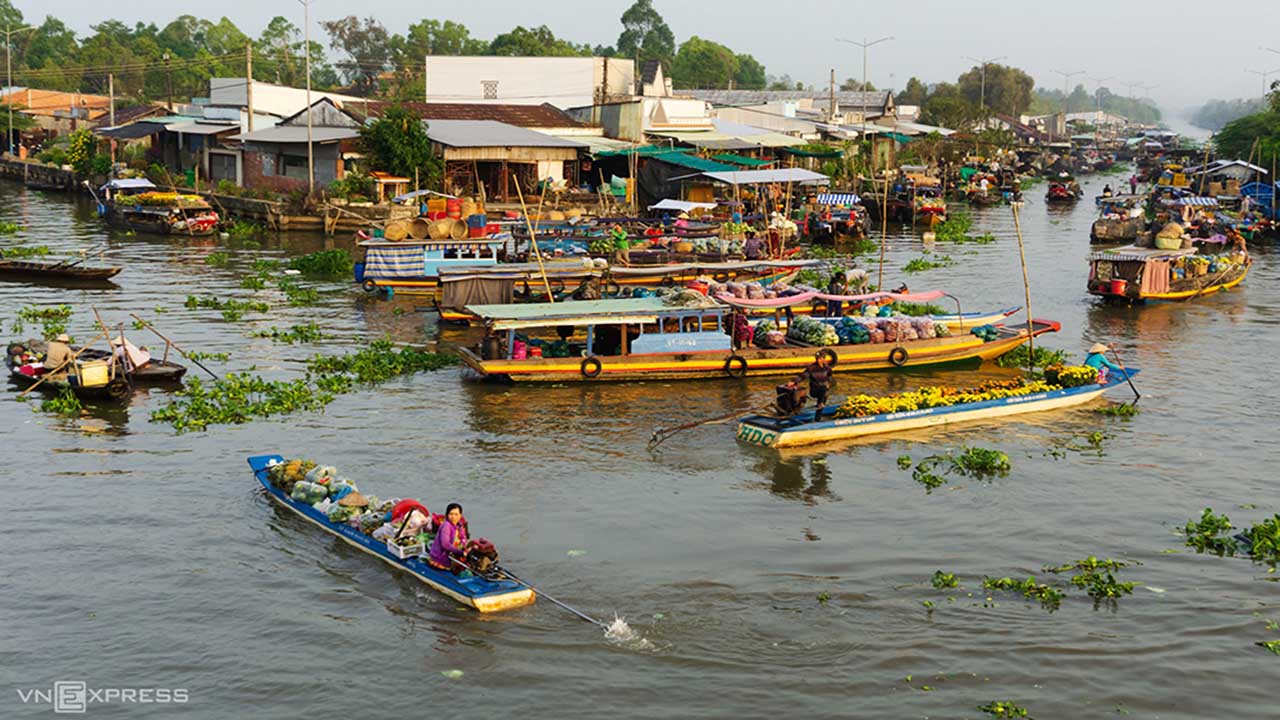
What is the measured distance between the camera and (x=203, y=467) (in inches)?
767

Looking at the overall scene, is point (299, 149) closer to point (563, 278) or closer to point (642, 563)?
point (563, 278)

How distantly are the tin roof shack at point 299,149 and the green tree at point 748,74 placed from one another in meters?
108

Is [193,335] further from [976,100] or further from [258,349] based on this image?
[976,100]

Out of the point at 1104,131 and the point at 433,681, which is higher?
the point at 1104,131

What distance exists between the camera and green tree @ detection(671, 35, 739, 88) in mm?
145500

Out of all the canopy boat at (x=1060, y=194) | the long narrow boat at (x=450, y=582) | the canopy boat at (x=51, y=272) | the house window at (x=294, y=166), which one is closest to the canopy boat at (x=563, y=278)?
the canopy boat at (x=51, y=272)

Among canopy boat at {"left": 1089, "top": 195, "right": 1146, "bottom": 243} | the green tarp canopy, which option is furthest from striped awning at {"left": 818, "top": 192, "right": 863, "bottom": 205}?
canopy boat at {"left": 1089, "top": 195, "right": 1146, "bottom": 243}

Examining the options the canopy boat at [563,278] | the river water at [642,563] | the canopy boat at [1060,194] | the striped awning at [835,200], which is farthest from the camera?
the canopy boat at [1060,194]

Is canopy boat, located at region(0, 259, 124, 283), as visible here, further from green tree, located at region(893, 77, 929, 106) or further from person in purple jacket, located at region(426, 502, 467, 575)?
green tree, located at region(893, 77, 929, 106)

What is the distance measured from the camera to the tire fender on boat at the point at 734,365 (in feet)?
83.7

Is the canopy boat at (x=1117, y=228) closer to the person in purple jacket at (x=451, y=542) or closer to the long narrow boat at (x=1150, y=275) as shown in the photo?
the long narrow boat at (x=1150, y=275)

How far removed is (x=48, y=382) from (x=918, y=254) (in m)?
33.3

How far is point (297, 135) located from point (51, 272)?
19374mm

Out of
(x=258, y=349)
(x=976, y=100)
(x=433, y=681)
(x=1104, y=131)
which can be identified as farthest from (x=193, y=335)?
(x=1104, y=131)
